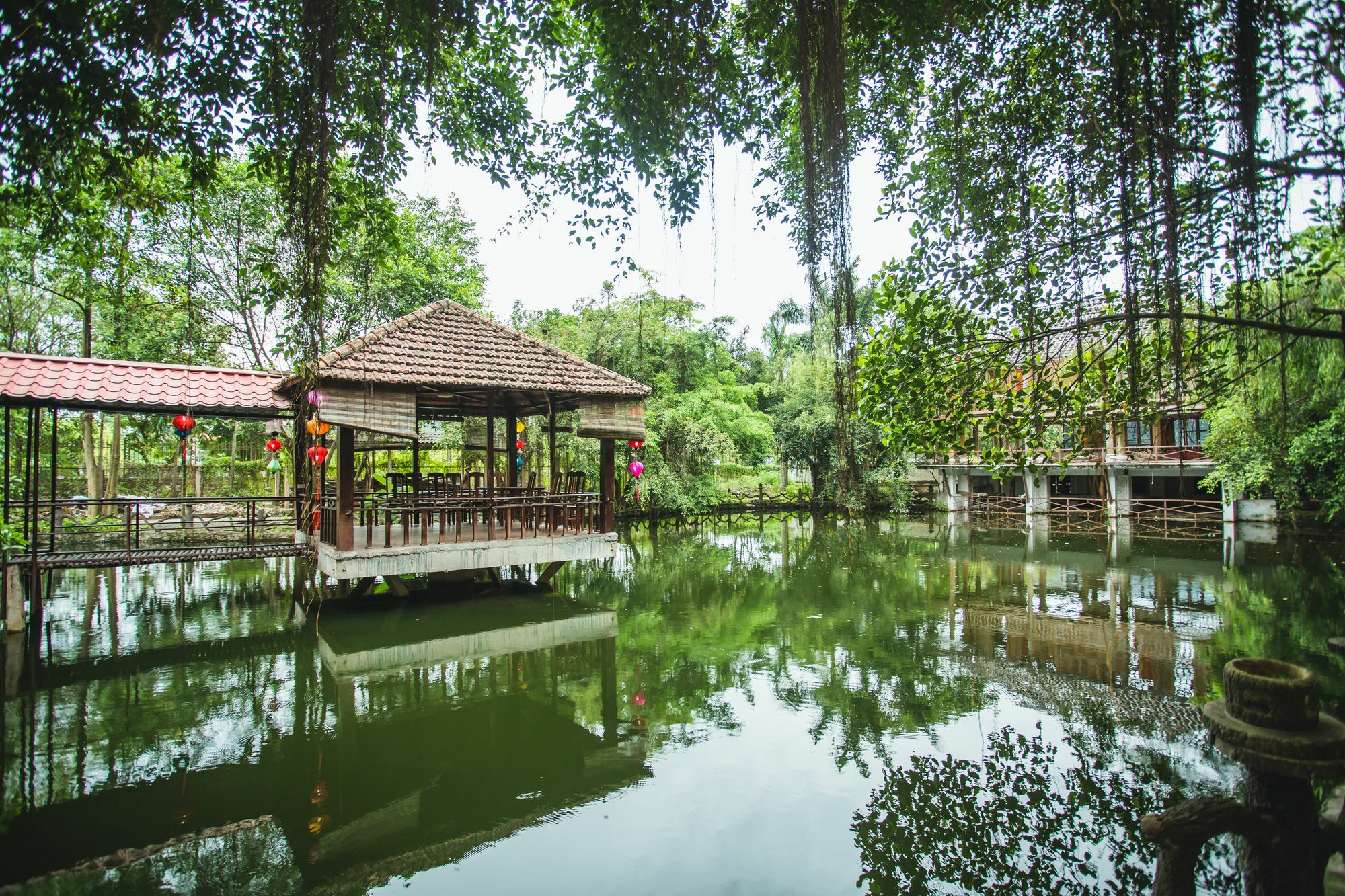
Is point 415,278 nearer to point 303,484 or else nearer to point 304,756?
point 303,484

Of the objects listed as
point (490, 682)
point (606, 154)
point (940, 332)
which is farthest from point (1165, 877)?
point (490, 682)

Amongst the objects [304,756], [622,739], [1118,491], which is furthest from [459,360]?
A: [1118,491]

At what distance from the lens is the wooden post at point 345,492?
726cm

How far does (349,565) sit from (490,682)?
2409mm

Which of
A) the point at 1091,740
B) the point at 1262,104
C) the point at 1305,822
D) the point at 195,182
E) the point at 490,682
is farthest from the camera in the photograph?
the point at 490,682

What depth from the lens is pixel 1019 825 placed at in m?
3.50

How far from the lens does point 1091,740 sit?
178 inches

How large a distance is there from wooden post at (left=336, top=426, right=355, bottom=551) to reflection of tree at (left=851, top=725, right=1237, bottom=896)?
591 cm

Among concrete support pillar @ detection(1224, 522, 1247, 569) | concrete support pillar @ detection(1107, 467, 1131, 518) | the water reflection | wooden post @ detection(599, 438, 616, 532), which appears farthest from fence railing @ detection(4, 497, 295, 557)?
concrete support pillar @ detection(1107, 467, 1131, 518)

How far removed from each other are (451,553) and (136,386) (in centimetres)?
406

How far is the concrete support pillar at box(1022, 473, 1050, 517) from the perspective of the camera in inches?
744

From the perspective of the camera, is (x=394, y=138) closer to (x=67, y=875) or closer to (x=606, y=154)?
(x=606, y=154)

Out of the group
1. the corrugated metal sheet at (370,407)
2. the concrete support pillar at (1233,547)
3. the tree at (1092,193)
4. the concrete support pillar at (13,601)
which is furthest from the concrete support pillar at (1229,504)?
the concrete support pillar at (13,601)

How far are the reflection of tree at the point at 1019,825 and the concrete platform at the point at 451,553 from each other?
5.13m
